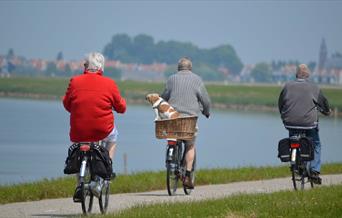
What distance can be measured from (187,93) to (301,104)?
1600 millimetres

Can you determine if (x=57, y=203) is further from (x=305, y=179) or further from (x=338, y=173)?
(x=338, y=173)

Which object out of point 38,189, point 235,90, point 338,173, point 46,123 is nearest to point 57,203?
point 38,189

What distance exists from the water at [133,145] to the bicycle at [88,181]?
12.0 m

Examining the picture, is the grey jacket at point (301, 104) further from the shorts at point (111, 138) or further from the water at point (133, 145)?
the water at point (133, 145)

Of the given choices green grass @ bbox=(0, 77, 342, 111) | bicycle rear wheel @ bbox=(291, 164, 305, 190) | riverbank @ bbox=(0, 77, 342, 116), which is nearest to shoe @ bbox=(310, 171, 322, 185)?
bicycle rear wheel @ bbox=(291, 164, 305, 190)

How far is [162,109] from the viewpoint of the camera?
15.2m

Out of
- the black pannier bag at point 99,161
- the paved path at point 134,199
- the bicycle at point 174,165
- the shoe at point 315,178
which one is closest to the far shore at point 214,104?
the paved path at point 134,199

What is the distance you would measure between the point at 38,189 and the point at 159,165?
19614 mm

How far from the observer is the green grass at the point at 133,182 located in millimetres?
15812

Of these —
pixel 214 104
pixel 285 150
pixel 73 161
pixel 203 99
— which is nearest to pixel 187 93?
pixel 203 99

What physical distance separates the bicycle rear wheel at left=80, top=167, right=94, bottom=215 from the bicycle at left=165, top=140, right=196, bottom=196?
2.96 metres

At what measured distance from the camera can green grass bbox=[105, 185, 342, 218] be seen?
11.7m

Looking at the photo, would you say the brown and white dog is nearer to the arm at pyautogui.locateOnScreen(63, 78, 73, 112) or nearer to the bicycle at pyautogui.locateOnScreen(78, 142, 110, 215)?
the bicycle at pyautogui.locateOnScreen(78, 142, 110, 215)

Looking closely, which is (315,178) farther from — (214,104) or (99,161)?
(214,104)
